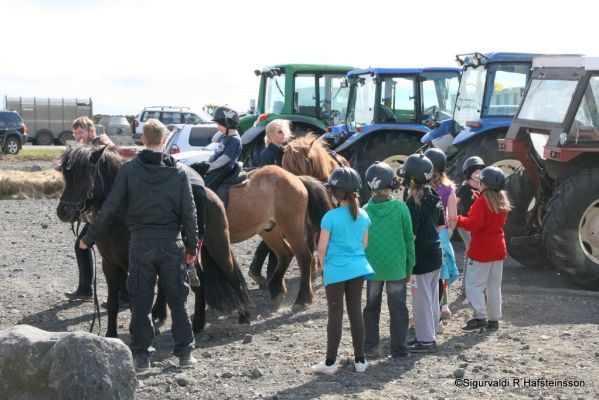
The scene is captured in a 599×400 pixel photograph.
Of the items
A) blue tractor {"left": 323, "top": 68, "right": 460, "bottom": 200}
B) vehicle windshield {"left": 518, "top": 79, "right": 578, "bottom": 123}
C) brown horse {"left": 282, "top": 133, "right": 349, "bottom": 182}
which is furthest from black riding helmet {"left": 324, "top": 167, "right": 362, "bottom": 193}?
blue tractor {"left": 323, "top": 68, "right": 460, "bottom": 200}

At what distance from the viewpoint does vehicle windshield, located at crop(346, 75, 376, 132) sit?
635 inches

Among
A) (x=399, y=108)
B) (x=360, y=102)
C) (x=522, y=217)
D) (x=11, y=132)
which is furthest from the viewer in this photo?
(x=11, y=132)

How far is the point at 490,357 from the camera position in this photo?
6.82 metres

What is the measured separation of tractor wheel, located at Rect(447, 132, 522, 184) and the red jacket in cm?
437

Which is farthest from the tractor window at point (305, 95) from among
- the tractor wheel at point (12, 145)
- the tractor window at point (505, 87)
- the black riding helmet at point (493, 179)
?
the tractor wheel at point (12, 145)

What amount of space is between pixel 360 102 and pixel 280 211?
304 inches

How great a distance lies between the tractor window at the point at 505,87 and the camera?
13.2 m

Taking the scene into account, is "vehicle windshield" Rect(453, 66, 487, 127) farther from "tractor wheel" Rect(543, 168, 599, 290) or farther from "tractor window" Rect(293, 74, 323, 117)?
"tractor window" Rect(293, 74, 323, 117)

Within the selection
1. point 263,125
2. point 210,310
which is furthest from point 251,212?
point 263,125

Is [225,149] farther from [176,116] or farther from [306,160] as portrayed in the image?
[176,116]

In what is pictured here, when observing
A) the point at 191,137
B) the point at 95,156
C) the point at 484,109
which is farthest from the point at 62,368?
the point at 191,137

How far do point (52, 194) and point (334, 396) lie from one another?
1457 centimetres

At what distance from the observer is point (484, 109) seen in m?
13.2

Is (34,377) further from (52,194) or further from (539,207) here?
(52,194)
